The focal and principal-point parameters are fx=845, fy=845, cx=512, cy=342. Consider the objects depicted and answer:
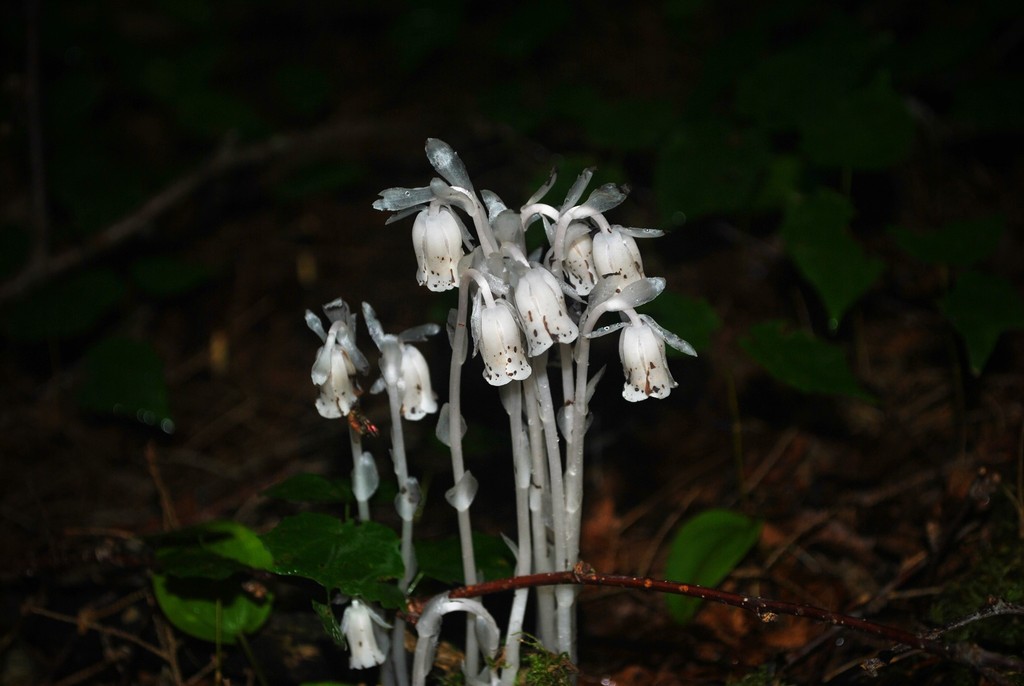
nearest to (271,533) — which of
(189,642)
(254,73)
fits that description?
(189,642)

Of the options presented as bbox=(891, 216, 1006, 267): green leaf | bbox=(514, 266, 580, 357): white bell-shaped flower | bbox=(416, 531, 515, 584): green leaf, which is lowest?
bbox=(416, 531, 515, 584): green leaf

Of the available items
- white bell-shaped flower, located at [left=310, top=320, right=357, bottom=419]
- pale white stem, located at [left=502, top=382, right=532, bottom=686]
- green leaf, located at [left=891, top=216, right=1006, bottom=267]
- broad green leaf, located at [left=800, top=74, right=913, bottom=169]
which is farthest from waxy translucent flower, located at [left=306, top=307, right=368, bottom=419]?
broad green leaf, located at [left=800, top=74, right=913, bottom=169]

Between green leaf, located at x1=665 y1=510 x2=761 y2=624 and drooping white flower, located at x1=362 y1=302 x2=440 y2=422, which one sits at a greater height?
drooping white flower, located at x1=362 y1=302 x2=440 y2=422

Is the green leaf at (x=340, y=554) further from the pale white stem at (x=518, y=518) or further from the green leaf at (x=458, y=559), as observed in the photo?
the pale white stem at (x=518, y=518)

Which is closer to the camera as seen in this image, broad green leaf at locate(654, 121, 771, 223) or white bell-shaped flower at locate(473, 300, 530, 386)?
white bell-shaped flower at locate(473, 300, 530, 386)

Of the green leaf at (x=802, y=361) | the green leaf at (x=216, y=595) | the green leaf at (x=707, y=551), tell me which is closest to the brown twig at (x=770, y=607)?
the green leaf at (x=707, y=551)

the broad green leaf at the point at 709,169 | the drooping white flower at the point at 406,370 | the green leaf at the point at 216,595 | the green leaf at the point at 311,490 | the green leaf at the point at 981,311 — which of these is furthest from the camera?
the broad green leaf at the point at 709,169

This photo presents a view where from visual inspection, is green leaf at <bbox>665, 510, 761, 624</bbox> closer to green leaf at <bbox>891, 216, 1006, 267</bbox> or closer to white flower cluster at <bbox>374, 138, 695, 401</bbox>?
white flower cluster at <bbox>374, 138, 695, 401</bbox>
